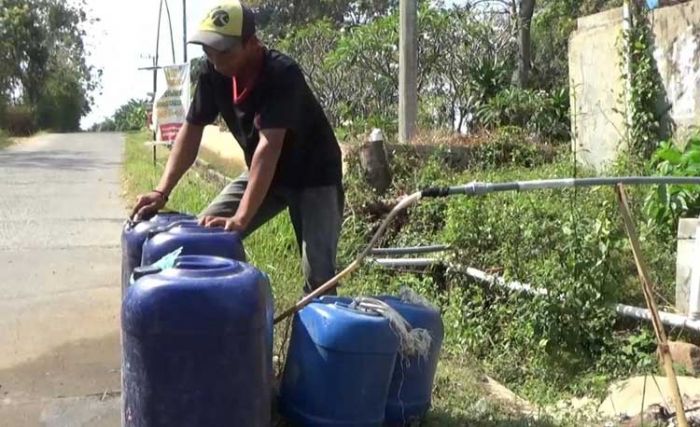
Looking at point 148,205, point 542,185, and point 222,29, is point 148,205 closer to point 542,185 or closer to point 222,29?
point 222,29

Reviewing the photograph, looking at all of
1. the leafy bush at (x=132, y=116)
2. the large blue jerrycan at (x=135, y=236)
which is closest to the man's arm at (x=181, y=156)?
the large blue jerrycan at (x=135, y=236)

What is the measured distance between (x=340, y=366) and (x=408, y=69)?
713 centimetres

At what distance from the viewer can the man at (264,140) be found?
158 inches

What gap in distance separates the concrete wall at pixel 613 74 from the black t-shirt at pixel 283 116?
3.83m

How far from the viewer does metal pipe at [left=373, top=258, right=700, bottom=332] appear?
5410 mm

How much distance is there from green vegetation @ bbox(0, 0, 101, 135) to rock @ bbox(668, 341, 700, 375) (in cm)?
4333

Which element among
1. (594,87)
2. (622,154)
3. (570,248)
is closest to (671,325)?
(570,248)

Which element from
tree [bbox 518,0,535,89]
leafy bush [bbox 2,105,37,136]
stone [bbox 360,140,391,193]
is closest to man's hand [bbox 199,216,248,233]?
stone [bbox 360,140,391,193]

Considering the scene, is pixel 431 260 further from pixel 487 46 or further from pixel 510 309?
pixel 487 46

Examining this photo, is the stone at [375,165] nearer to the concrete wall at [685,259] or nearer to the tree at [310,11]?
the concrete wall at [685,259]

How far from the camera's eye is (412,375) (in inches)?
155

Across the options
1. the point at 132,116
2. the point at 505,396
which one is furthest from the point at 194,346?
the point at 132,116

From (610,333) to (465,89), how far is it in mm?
8419

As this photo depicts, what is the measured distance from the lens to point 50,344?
558 cm
